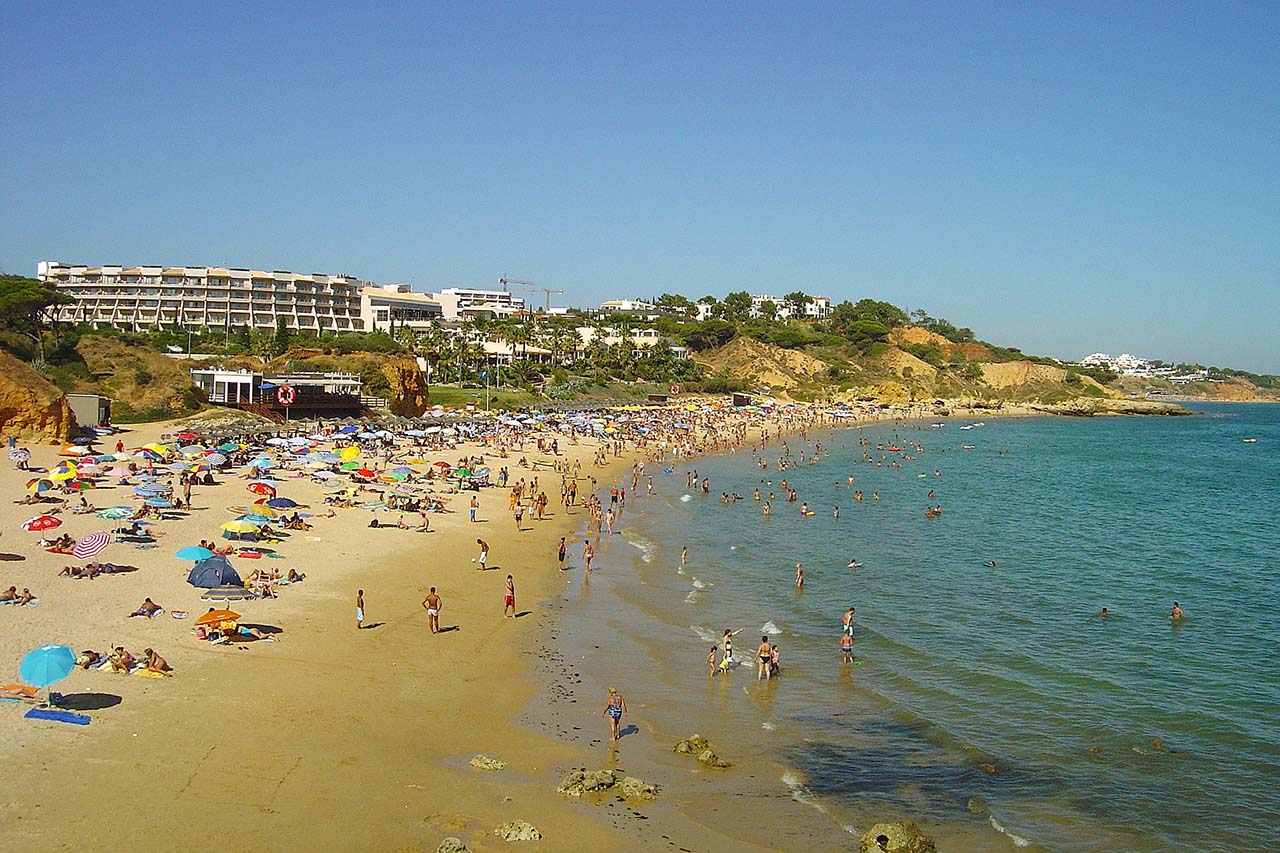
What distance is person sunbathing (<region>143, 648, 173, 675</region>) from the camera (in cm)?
1457

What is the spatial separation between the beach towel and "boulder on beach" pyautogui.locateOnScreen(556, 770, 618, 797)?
624cm

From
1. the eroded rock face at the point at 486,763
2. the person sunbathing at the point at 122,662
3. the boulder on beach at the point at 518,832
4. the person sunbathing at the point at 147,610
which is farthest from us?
the person sunbathing at the point at 147,610

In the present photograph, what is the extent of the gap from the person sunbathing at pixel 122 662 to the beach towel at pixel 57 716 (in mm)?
1779

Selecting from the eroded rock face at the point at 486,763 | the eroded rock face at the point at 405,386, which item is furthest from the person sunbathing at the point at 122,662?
the eroded rock face at the point at 405,386

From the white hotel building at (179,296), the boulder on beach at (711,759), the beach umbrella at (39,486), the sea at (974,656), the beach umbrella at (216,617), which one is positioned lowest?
the sea at (974,656)

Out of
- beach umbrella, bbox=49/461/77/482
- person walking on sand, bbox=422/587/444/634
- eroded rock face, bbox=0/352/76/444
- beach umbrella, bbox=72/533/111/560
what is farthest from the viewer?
eroded rock face, bbox=0/352/76/444

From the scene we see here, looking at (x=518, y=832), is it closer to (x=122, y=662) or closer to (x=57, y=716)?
(x=57, y=716)

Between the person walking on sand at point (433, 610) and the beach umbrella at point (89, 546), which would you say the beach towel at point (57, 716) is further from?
the beach umbrella at point (89, 546)

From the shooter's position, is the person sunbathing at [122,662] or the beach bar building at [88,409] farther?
the beach bar building at [88,409]

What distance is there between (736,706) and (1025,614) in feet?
34.8

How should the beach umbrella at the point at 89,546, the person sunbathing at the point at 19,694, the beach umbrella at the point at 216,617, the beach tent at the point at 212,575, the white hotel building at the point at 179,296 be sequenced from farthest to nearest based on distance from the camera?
the white hotel building at the point at 179,296 < the beach umbrella at the point at 89,546 < the beach tent at the point at 212,575 < the beach umbrella at the point at 216,617 < the person sunbathing at the point at 19,694

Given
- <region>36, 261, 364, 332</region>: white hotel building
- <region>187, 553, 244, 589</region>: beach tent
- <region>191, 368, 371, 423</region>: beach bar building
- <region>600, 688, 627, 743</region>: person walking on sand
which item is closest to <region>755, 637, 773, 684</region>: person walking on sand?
<region>600, 688, 627, 743</region>: person walking on sand

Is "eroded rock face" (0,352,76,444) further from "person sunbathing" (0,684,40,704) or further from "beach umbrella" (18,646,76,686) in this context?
"beach umbrella" (18,646,76,686)

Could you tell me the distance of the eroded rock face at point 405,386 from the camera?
6241 centimetres
